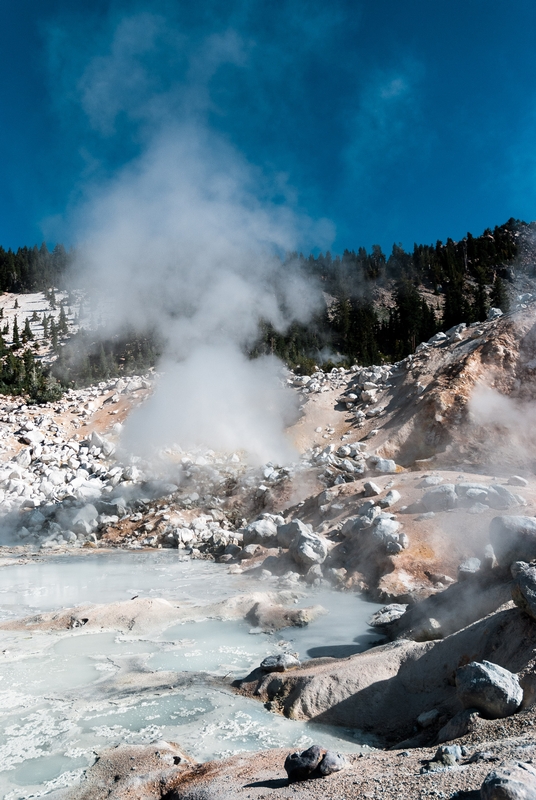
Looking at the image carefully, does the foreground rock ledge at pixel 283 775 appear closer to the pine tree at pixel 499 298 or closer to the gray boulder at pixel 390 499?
the gray boulder at pixel 390 499

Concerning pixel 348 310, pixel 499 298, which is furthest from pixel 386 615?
pixel 348 310

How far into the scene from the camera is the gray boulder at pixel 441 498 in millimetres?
9134

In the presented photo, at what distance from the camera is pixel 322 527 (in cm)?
1051

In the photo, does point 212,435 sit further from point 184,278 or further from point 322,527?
point 184,278

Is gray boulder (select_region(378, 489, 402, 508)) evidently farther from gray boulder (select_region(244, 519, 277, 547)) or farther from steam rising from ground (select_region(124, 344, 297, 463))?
steam rising from ground (select_region(124, 344, 297, 463))

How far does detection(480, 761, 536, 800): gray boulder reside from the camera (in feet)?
5.82

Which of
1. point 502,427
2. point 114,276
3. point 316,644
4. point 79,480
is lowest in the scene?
point 316,644

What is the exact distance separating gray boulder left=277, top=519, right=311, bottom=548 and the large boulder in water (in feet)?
14.3

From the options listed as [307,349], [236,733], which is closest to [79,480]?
[236,733]

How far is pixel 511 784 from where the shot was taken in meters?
1.80

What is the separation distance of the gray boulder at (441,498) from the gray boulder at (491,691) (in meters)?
6.21

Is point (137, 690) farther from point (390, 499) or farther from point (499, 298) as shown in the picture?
point (499, 298)

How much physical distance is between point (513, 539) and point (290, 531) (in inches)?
203

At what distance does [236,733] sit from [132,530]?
435 inches
